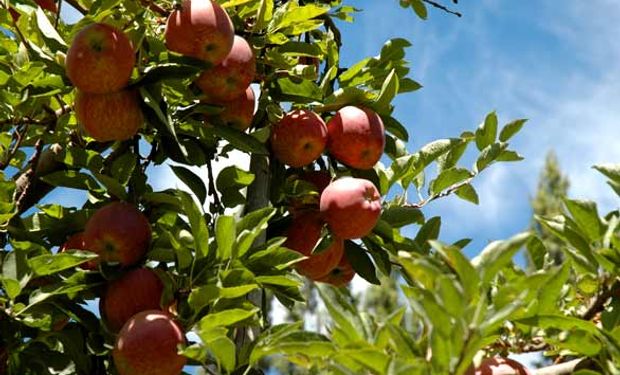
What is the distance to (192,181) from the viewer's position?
1.69 m

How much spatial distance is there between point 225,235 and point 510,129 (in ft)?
2.31

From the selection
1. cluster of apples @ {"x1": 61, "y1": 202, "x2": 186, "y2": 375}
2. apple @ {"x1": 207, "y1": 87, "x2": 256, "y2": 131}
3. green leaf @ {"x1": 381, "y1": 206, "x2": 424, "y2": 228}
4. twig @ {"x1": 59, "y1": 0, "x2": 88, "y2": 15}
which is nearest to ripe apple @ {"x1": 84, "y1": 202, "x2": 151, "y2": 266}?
cluster of apples @ {"x1": 61, "y1": 202, "x2": 186, "y2": 375}

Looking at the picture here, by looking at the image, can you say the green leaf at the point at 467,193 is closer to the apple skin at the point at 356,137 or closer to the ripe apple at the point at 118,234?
the apple skin at the point at 356,137

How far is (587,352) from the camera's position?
1.08 meters

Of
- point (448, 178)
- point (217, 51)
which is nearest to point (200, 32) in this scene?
point (217, 51)

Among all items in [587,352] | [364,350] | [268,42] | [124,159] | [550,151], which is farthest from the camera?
[550,151]

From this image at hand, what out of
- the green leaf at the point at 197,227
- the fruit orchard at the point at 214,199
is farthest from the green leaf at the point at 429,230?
the green leaf at the point at 197,227

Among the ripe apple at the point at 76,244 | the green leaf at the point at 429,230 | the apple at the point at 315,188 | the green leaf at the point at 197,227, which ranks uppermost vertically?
the green leaf at the point at 197,227

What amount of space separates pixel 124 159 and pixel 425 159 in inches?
23.2

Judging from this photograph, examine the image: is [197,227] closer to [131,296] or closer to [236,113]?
[131,296]

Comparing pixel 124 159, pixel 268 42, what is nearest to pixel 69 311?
pixel 124 159

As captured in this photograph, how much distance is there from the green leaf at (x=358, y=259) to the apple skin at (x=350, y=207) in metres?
0.14

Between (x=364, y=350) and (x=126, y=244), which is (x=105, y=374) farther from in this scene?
(x=364, y=350)

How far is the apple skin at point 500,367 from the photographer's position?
1138 mm
